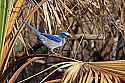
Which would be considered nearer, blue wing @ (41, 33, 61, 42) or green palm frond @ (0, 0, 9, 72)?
green palm frond @ (0, 0, 9, 72)

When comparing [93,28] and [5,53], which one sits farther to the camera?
[93,28]

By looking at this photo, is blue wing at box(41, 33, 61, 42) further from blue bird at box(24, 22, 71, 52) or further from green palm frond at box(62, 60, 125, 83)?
green palm frond at box(62, 60, 125, 83)

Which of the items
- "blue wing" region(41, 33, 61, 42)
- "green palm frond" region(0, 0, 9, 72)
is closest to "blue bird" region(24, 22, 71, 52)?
"blue wing" region(41, 33, 61, 42)

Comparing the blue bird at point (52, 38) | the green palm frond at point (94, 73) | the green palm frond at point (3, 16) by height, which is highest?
the green palm frond at point (3, 16)

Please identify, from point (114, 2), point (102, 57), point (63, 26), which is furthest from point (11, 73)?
point (114, 2)

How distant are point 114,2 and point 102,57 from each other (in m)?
0.30

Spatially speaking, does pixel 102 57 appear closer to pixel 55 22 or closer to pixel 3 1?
pixel 55 22

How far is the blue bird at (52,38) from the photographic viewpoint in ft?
5.11

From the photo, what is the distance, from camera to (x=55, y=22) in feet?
5.22

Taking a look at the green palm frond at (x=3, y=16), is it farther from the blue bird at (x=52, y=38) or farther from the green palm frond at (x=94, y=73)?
the green palm frond at (x=94, y=73)

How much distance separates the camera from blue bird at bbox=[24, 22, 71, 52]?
5.11 ft

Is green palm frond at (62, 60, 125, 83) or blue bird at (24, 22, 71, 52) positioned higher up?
blue bird at (24, 22, 71, 52)

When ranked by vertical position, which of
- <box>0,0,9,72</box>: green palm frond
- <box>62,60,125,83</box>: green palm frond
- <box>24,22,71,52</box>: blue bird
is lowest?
<box>62,60,125,83</box>: green palm frond

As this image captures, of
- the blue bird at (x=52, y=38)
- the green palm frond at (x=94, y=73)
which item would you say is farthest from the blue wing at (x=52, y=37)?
the green palm frond at (x=94, y=73)
